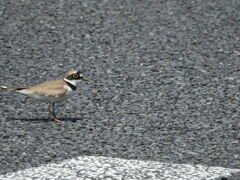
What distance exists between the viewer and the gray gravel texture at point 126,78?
9.74 metres

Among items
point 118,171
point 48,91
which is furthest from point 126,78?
point 118,171

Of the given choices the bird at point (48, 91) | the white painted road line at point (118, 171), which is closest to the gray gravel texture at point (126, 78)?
the white painted road line at point (118, 171)

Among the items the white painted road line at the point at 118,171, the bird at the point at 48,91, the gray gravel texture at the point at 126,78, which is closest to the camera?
the white painted road line at the point at 118,171

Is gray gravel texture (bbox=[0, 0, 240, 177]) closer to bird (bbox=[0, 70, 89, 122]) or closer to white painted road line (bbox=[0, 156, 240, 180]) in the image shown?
white painted road line (bbox=[0, 156, 240, 180])

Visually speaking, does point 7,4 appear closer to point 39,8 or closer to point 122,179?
point 39,8

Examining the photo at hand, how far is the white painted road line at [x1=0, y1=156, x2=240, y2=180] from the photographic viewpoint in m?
8.38

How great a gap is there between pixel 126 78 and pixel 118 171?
4960 mm

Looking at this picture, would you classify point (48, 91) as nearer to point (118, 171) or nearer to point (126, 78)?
point (118, 171)

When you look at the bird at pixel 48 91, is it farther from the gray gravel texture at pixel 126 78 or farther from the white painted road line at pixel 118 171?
the white painted road line at pixel 118 171

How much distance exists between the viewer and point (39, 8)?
18.2m

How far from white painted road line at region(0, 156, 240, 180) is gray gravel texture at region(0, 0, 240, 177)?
10.9 inches

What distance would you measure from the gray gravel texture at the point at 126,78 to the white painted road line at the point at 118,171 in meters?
0.28

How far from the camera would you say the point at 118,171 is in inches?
338

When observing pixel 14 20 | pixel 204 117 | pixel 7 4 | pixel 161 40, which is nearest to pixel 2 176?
pixel 204 117
